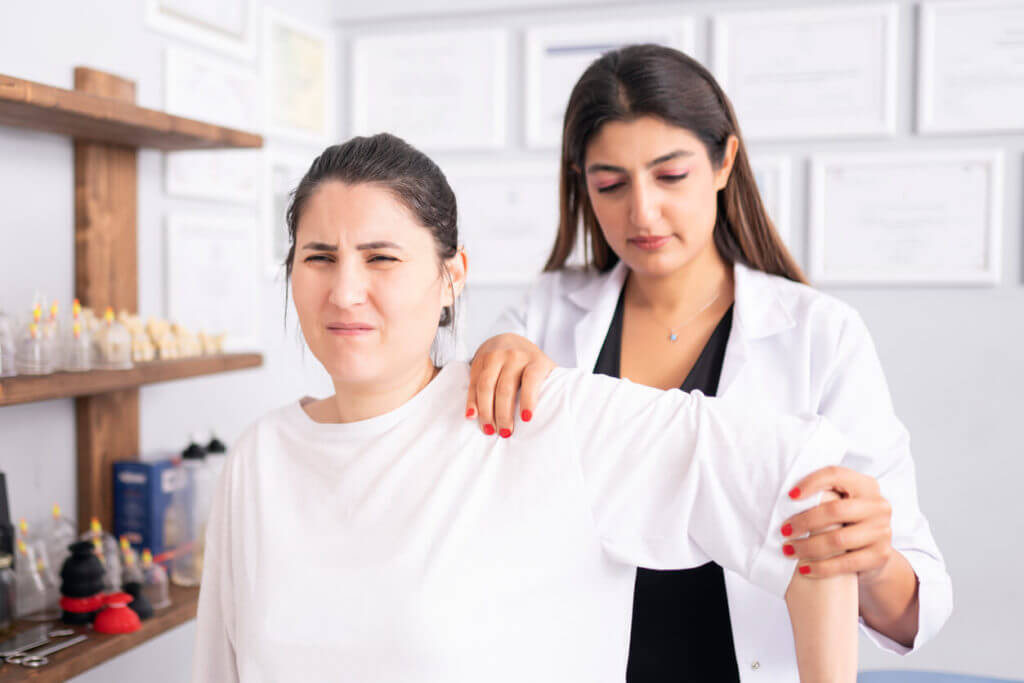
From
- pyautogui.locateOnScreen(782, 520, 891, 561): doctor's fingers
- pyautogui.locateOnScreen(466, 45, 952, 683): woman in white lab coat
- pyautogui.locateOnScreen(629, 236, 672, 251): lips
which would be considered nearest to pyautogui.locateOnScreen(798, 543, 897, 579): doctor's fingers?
pyautogui.locateOnScreen(782, 520, 891, 561): doctor's fingers

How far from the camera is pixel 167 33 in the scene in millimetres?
2088

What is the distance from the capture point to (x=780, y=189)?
2.58 metres

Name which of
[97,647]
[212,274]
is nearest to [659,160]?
[97,647]

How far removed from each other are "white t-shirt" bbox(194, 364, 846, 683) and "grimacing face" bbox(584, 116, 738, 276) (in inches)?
13.4

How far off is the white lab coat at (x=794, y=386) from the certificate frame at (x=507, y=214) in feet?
4.55

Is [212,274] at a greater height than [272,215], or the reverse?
[272,215]

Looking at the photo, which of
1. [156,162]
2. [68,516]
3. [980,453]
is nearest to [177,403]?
[68,516]

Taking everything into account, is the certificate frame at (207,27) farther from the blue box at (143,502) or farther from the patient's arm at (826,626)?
the patient's arm at (826,626)

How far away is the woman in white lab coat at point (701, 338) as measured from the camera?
3.59ft

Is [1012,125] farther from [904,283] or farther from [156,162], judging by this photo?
[156,162]

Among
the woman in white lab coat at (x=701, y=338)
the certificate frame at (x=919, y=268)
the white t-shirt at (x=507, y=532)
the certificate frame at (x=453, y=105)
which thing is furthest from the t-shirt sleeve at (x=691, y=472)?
the certificate frame at (x=453, y=105)

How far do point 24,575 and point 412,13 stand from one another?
84.8 inches

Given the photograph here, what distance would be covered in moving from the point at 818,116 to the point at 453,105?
121 centimetres

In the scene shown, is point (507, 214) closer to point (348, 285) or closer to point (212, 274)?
point (212, 274)
